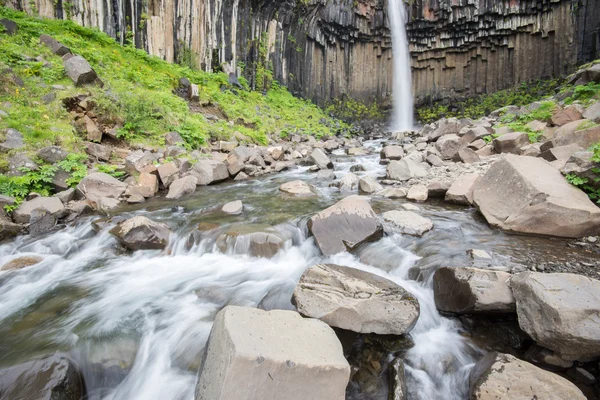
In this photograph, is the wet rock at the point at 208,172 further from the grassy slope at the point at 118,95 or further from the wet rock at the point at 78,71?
the wet rock at the point at 78,71

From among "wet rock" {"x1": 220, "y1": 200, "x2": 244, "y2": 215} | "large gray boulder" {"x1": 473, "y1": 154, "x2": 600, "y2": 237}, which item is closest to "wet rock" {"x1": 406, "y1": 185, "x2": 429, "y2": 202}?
"large gray boulder" {"x1": 473, "y1": 154, "x2": 600, "y2": 237}

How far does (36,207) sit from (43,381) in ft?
13.6

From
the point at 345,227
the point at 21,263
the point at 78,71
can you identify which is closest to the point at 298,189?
the point at 345,227

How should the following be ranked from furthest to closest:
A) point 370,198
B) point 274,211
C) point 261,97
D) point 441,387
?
point 261,97, point 370,198, point 274,211, point 441,387

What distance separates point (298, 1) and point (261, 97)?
8.22 m

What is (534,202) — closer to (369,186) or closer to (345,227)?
(345,227)

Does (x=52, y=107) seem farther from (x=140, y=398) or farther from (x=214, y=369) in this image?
(x=214, y=369)

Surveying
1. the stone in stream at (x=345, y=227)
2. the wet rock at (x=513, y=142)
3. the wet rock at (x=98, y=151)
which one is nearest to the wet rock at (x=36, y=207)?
the wet rock at (x=98, y=151)

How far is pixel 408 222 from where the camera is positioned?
162 inches

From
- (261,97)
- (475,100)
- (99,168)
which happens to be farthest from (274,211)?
(475,100)

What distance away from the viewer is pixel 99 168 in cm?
618

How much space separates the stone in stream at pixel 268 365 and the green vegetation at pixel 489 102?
2259 centimetres

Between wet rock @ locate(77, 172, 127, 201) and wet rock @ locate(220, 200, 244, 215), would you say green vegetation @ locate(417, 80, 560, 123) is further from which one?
wet rock @ locate(77, 172, 127, 201)

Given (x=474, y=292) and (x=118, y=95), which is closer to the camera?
(x=474, y=292)
